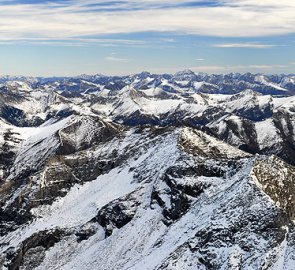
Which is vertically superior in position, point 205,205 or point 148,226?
point 205,205

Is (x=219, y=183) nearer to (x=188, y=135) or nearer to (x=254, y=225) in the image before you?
(x=254, y=225)

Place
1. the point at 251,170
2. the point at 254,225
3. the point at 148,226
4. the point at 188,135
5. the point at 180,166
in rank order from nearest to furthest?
the point at 254,225 → the point at 251,170 → the point at 148,226 → the point at 180,166 → the point at 188,135

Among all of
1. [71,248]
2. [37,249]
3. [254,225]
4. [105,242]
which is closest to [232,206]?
[254,225]

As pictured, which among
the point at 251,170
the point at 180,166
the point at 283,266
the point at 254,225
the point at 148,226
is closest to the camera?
the point at 283,266

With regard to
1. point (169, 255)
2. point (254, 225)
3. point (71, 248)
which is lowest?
point (71, 248)

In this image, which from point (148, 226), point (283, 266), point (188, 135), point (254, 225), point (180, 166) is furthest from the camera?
point (188, 135)

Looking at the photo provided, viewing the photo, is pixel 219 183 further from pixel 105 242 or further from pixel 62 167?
pixel 62 167

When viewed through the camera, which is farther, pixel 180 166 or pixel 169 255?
pixel 180 166

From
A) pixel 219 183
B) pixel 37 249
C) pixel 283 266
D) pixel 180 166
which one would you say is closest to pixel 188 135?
pixel 180 166

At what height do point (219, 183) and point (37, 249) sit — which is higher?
point (219, 183)
